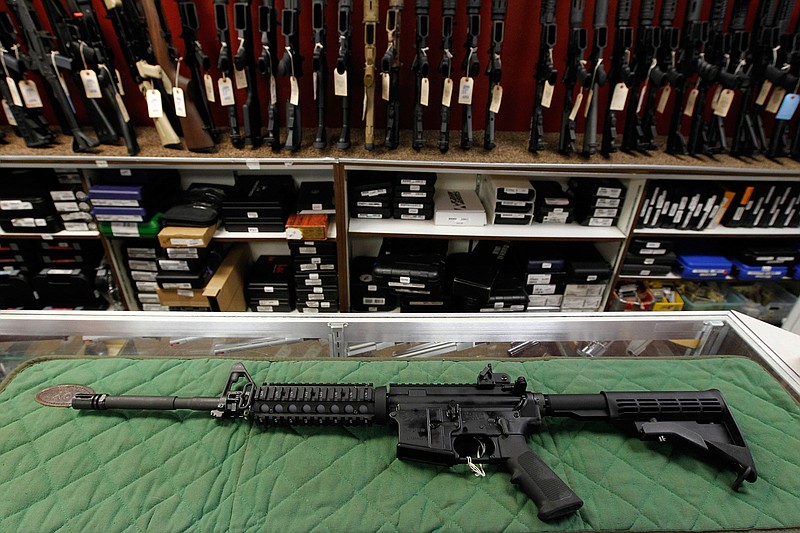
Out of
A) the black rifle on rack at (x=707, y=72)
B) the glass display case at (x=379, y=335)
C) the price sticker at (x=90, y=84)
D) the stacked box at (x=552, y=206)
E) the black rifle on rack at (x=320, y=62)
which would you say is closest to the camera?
the glass display case at (x=379, y=335)

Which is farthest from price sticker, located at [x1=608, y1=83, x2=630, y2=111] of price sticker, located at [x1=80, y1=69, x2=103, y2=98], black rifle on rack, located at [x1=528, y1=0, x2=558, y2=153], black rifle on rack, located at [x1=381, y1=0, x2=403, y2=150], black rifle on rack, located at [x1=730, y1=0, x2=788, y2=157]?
price sticker, located at [x1=80, y1=69, x2=103, y2=98]

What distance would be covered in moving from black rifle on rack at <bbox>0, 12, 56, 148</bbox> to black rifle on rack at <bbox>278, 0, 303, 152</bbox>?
4.05ft

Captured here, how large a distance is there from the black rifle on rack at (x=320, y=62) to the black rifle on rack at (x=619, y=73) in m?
1.42

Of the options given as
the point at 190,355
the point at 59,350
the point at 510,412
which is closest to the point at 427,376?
the point at 510,412

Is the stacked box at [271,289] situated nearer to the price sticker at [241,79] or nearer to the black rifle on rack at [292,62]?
the black rifle on rack at [292,62]

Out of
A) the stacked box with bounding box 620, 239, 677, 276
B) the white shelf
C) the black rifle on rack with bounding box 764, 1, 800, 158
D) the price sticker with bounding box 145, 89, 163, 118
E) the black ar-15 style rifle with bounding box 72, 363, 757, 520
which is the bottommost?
the stacked box with bounding box 620, 239, 677, 276

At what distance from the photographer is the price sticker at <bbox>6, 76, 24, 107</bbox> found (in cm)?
211

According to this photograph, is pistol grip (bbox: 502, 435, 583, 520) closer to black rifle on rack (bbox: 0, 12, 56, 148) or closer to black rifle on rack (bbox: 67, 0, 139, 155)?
black rifle on rack (bbox: 67, 0, 139, 155)

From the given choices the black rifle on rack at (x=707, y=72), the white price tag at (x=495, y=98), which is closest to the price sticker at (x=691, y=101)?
the black rifle on rack at (x=707, y=72)

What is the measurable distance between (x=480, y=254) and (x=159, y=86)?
190 cm

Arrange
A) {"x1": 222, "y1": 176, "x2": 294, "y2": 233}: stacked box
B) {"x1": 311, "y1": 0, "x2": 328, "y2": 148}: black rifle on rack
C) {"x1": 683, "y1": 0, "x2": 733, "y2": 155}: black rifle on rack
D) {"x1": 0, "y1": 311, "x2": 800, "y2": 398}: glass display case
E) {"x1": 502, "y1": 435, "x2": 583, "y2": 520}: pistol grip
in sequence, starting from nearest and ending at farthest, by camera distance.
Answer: {"x1": 502, "y1": 435, "x2": 583, "y2": 520}: pistol grip, {"x1": 0, "y1": 311, "x2": 800, "y2": 398}: glass display case, {"x1": 311, "y1": 0, "x2": 328, "y2": 148}: black rifle on rack, {"x1": 683, "y1": 0, "x2": 733, "y2": 155}: black rifle on rack, {"x1": 222, "y1": 176, "x2": 294, "y2": 233}: stacked box

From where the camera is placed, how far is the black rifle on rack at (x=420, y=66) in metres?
2.04

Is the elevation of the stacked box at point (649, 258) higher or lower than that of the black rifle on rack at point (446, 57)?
lower

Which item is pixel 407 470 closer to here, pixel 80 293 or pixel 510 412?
pixel 510 412
